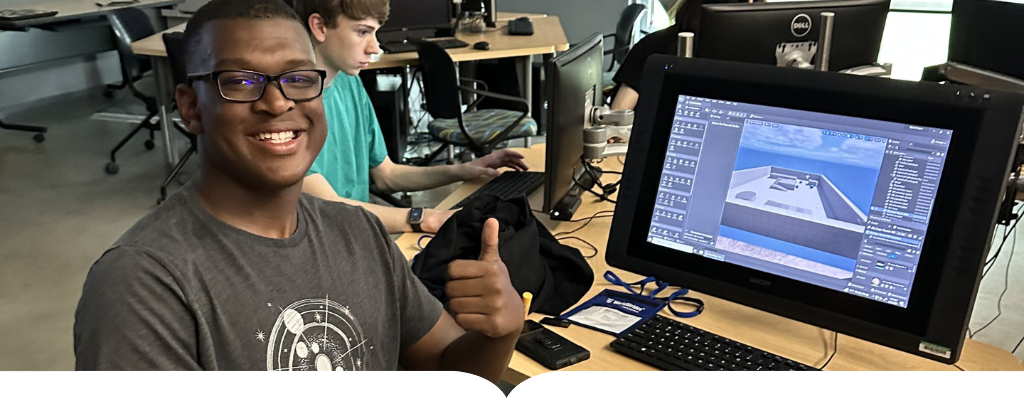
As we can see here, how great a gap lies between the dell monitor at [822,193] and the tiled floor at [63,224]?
1531mm

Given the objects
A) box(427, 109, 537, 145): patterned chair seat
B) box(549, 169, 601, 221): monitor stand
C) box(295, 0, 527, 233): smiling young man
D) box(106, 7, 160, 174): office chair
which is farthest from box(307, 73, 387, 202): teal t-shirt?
box(106, 7, 160, 174): office chair

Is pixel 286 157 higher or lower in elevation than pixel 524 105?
higher

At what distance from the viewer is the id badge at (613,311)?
4.77 feet

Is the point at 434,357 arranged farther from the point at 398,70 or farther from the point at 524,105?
the point at 398,70

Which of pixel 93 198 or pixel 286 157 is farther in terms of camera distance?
pixel 93 198

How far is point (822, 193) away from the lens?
1271 millimetres

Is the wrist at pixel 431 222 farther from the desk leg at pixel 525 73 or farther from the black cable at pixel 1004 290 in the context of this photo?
the desk leg at pixel 525 73

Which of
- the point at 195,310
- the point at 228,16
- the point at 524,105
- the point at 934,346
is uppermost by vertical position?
the point at 228,16

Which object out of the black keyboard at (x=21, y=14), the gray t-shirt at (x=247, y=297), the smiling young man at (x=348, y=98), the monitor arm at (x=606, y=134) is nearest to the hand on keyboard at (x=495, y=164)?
the smiling young man at (x=348, y=98)

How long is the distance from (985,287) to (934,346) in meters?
2.47

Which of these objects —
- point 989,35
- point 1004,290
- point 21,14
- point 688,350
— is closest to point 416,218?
point 688,350
